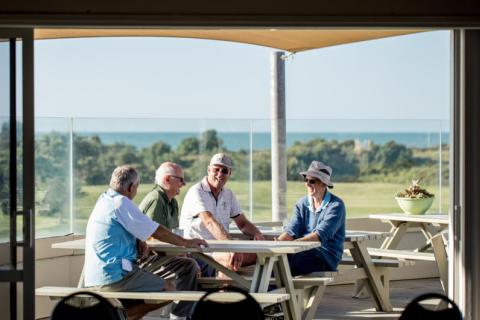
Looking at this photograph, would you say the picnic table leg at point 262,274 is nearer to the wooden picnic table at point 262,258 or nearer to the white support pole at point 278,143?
the wooden picnic table at point 262,258

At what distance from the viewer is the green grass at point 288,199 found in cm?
1062

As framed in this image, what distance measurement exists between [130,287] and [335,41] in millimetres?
3257

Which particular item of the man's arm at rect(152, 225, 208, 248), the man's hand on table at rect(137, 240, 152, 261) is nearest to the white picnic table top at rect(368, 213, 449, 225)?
the man's arm at rect(152, 225, 208, 248)

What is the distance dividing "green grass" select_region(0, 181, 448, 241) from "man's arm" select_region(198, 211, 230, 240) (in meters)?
2.02

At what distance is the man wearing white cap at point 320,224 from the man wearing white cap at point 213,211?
0.42 m

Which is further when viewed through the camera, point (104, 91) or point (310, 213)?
point (104, 91)

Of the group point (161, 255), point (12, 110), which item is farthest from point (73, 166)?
point (12, 110)

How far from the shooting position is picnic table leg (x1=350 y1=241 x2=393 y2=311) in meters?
9.22

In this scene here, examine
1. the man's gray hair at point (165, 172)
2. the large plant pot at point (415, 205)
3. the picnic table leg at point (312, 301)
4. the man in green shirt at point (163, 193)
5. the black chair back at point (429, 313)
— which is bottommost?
the picnic table leg at point (312, 301)

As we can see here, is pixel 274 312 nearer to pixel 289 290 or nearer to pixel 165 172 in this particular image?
pixel 289 290

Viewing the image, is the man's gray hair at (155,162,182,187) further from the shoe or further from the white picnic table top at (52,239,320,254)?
the shoe

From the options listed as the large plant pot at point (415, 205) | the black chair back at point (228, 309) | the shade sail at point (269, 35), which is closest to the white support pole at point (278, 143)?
the large plant pot at point (415, 205)
